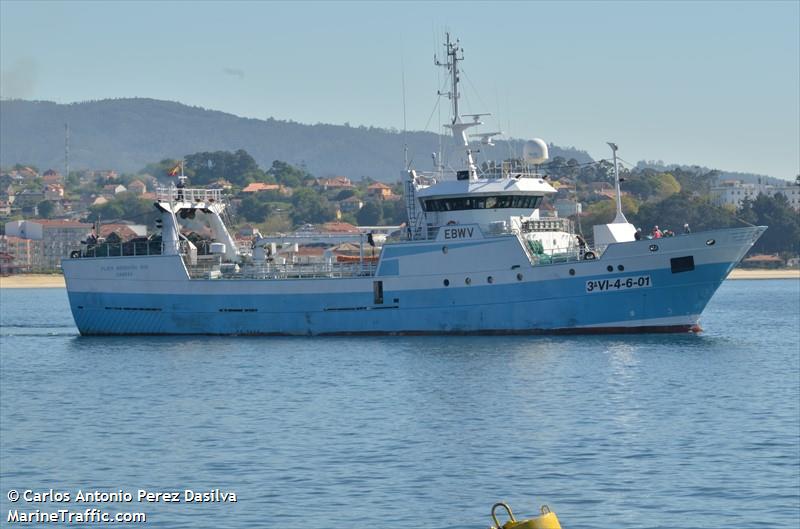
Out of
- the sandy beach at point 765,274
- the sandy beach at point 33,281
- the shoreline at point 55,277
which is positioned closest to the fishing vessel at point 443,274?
the sandy beach at point 765,274

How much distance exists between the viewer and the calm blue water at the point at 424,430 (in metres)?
24.5

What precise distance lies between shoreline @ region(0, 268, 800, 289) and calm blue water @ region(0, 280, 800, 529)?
9497 centimetres

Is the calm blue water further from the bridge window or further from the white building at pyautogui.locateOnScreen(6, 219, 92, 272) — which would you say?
the white building at pyautogui.locateOnScreen(6, 219, 92, 272)

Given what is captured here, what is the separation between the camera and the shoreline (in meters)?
144

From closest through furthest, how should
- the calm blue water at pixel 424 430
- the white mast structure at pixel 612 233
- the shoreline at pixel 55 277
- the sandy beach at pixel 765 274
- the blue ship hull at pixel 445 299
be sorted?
the calm blue water at pixel 424 430 → the blue ship hull at pixel 445 299 → the white mast structure at pixel 612 233 → the sandy beach at pixel 765 274 → the shoreline at pixel 55 277

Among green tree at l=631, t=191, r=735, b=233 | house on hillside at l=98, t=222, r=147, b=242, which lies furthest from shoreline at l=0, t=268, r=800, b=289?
house on hillside at l=98, t=222, r=147, b=242

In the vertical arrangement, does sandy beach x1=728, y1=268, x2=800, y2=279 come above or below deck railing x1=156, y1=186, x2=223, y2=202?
below

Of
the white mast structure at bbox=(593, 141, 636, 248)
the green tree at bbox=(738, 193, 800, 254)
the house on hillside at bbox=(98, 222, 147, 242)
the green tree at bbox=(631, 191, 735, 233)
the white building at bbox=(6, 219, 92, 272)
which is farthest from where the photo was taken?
the white building at bbox=(6, 219, 92, 272)

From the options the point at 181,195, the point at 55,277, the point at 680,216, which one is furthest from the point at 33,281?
the point at 181,195

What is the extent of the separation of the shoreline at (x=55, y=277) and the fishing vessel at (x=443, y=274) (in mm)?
91133

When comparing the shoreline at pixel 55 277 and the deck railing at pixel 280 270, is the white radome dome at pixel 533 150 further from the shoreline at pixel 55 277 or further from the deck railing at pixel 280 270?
the shoreline at pixel 55 277

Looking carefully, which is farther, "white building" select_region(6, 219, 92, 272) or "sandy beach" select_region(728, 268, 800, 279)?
"white building" select_region(6, 219, 92, 272)

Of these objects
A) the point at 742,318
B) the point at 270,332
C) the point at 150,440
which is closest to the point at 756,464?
the point at 150,440

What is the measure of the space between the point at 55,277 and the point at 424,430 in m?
136
